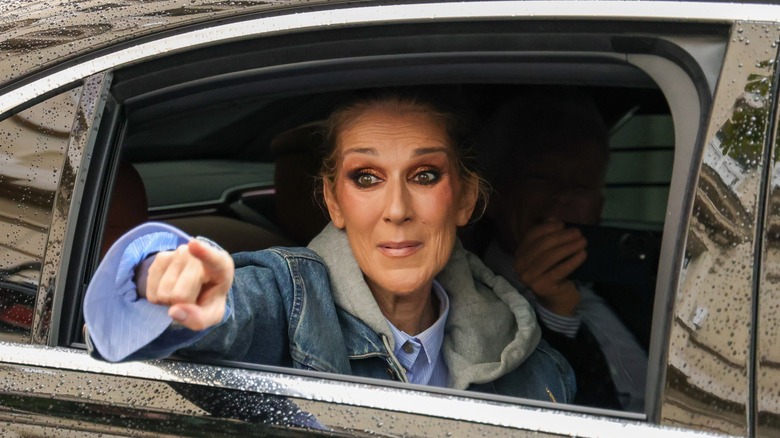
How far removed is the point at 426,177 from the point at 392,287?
0.27m

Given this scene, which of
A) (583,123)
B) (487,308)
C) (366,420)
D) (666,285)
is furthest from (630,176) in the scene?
(366,420)

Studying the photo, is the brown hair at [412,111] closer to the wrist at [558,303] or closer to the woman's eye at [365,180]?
the woman's eye at [365,180]

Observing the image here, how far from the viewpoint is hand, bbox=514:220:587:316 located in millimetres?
2459

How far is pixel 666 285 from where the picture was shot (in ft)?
4.30

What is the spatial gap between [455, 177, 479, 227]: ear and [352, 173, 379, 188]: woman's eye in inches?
10.4

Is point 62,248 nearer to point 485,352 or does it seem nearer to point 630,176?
point 485,352

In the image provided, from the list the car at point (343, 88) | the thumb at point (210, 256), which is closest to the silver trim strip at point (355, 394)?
the car at point (343, 88)

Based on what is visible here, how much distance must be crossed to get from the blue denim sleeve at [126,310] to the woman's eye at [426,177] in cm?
74

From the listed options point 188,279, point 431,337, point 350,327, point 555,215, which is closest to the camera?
point 188,279

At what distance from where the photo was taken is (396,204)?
6.26ft

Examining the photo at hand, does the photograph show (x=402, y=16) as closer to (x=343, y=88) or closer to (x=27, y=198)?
(x=343, y=88)

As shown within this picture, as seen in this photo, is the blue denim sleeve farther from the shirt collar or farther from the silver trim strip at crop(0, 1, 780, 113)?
the shirt collar

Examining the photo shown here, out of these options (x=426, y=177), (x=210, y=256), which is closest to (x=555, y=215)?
(x=426, y=177)

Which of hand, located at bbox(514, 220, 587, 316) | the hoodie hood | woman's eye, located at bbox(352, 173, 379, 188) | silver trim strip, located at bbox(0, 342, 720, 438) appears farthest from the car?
hand, located at bbox(514, 220, 587, 316)
